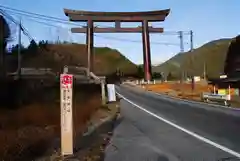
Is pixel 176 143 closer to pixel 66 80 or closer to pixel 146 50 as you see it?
pixel 66 80

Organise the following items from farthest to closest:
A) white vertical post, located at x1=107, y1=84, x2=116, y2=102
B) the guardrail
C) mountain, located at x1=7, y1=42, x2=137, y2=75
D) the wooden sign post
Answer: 1. mountain, located at x1=7, y1=42, x2=137, y2=75
2. white vertical post, located at x1=107, y1=84, x2=116, y2=102
3. the guardrail
4. the wooden sign post

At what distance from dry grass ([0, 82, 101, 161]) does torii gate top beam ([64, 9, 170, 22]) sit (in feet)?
141

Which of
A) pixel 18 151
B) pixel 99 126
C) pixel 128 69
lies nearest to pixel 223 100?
pixel 99 126

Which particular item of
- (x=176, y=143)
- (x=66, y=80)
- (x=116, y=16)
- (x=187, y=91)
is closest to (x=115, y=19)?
(x=116, y=16)

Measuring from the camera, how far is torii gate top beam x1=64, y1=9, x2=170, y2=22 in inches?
2579

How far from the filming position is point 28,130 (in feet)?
44.0

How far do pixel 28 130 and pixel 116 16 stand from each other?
54.8 meters

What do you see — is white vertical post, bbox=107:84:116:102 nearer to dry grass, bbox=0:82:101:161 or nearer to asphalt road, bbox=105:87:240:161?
dry grass, bbox=0:82:101:161

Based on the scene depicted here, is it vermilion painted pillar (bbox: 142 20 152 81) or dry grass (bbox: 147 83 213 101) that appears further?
vermilion painted pillar (bbox: 142 20 152 81)

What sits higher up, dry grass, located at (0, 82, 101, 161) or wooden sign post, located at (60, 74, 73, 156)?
wooden sign post, located at (60, 74, 73, 156)

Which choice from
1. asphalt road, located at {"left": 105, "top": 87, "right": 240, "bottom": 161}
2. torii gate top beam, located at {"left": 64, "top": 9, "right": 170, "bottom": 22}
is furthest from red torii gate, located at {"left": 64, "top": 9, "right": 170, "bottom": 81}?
asphalt road, located at {"left": 105, "top": 87, "right": 240, "bottom": 161}

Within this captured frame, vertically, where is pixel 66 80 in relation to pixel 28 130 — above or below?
above

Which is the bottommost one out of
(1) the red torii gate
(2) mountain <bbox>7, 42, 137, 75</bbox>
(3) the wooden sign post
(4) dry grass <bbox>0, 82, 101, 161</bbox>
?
(4) dry grass <bbox>0, 82, 101, 161</bbox>

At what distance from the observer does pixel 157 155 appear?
32.0 feet
